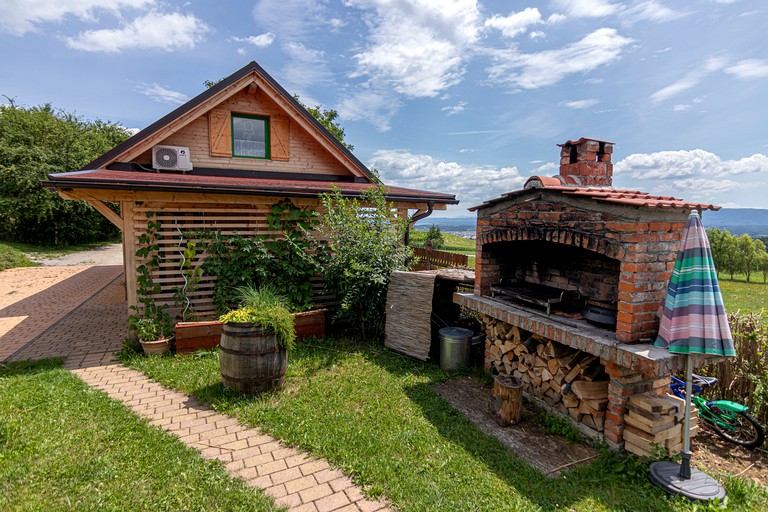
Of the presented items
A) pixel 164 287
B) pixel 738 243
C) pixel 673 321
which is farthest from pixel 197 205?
pixel 738 243

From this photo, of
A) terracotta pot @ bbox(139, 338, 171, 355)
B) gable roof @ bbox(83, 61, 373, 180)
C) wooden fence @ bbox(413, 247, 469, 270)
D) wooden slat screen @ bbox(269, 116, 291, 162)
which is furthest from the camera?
wooden slat screen @ bbox(269, 116, 291, 162)

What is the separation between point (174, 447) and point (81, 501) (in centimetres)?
81

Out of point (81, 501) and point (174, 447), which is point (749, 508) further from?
point (81, 501)

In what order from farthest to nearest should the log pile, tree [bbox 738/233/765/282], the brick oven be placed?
tree [bbox 738/233/765/282] < the brick oven < the log pile

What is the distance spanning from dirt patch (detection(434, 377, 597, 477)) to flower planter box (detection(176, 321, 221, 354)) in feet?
12.4

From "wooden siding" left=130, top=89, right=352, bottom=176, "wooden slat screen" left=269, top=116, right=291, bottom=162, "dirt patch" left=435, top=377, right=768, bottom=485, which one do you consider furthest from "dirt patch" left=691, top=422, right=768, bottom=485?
"wooden slat screen" left=269, top=116, right=291, bottom=162

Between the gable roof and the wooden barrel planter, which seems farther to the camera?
the gable roof

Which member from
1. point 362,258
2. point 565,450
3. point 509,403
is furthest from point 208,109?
point 565,450

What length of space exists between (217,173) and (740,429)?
10233mm

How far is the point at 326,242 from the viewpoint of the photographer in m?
7.82

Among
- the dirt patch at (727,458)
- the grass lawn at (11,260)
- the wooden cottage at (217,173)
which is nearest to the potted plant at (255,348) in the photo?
the wooden cottage at (217,173)

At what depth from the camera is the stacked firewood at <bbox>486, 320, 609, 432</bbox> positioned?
4016mm

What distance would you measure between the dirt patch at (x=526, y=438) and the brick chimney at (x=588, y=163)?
A: 296 cm

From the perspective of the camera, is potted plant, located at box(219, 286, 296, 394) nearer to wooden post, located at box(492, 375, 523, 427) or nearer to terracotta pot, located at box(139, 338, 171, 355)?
terracotta pot, located at box(139, 338, 171, 355)
